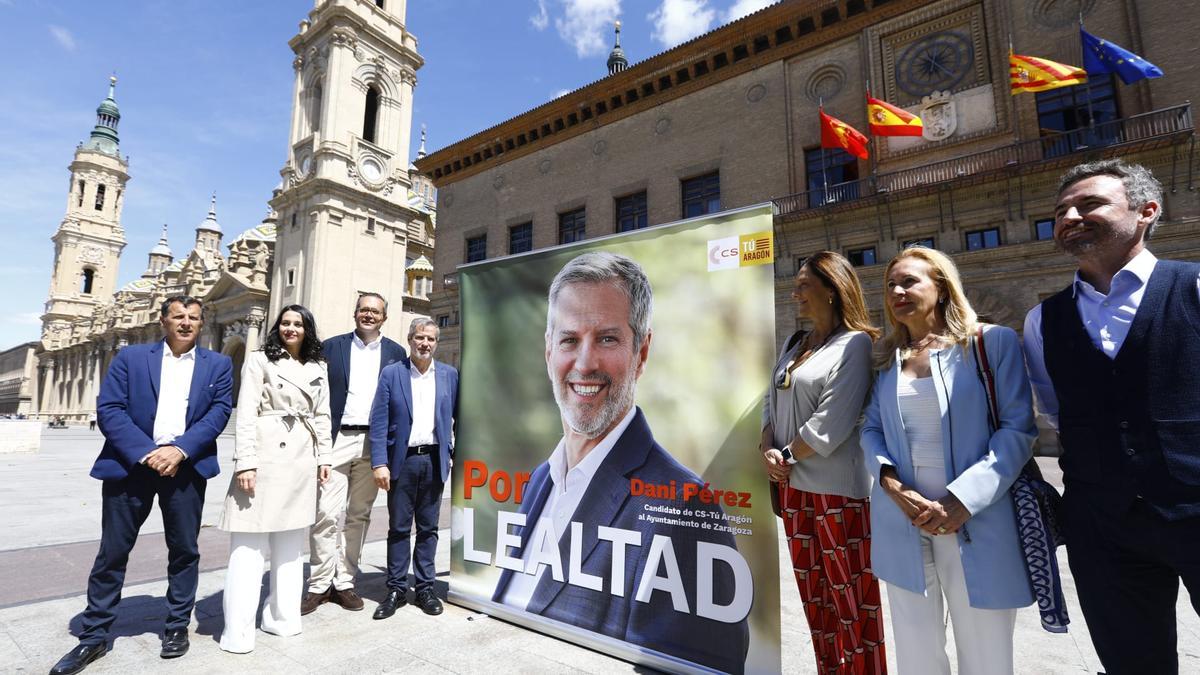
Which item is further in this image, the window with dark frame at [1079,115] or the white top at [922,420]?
the window with dark frame at [1079,115]

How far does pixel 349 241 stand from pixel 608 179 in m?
21.1

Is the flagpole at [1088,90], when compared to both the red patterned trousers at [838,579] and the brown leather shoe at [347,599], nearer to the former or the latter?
the red patterned trousers at [838,579]

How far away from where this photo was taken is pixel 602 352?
3799 millimetres

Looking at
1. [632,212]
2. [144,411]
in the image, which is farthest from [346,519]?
[632,212]

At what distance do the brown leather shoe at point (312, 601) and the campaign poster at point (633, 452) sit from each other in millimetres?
1075

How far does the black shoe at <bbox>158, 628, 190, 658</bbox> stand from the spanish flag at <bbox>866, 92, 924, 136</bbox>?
1944 cm

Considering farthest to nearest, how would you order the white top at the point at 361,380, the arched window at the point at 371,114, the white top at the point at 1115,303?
the arched window at the point at 371,114 → the white top at the point at 361,380 → the white top at the point at 1115,303

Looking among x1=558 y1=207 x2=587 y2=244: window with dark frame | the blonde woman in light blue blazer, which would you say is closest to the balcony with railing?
x1=558 y1=207 x2=587 y2=244: window with dark frame

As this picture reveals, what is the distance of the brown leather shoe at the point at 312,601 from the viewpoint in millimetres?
4336

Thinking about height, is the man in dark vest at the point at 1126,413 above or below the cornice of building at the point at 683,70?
below

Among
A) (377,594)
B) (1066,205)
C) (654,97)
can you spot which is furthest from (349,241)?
(1066,205)

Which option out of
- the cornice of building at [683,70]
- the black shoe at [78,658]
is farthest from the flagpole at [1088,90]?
the black shoe at [78,658]

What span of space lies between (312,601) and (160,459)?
1.69 m

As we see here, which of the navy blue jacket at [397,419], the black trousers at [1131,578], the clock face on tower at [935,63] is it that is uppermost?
the clock face on tower at [935,63]
